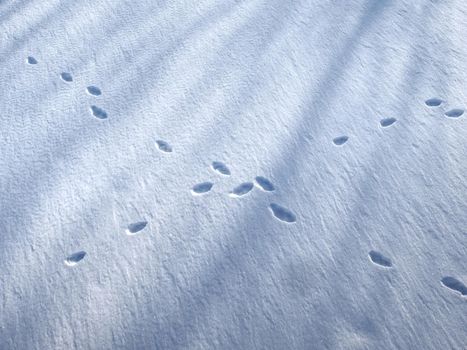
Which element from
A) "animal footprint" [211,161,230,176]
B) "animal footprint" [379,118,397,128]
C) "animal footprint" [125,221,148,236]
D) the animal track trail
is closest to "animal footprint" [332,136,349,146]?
"animal footprint" [379,118,397,128]

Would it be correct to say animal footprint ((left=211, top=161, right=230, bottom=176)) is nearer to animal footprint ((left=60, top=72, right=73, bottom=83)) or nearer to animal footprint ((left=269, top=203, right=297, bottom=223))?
animal footprint ((left=269, top=203, right=297, bottom=223))

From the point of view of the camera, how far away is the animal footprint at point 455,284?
56.7 inches

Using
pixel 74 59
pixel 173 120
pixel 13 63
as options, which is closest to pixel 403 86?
pixel 173 120

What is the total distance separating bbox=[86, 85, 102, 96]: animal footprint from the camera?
2010mm

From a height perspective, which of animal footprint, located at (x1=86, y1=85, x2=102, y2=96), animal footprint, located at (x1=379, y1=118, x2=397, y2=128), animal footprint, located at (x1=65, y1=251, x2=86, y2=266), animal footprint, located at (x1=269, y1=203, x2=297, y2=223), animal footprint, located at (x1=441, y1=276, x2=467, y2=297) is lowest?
animal footprint, located at (x1=441, y1=276, x2=467, y2=297)

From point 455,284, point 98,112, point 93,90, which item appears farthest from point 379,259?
point 93,90

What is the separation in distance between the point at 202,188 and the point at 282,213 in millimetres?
295

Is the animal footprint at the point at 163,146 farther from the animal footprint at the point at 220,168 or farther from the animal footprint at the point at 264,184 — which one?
the animal footprint at the point at 264,184

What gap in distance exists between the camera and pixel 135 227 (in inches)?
62.3

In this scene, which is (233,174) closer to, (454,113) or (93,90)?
(93,90)

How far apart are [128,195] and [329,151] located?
2.49 ft

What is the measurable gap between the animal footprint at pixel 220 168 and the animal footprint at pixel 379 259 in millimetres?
569

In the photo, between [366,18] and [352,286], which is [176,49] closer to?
[366,18]

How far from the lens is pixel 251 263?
4.93 feet
